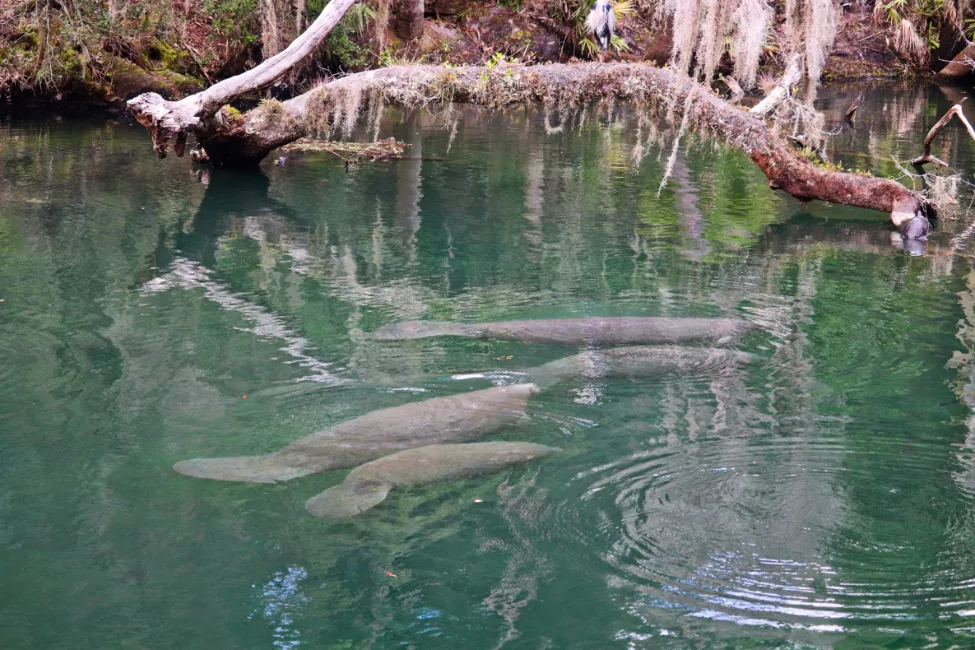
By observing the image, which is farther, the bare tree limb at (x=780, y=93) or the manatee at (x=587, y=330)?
the bare tree limb at (x=780, y=93)

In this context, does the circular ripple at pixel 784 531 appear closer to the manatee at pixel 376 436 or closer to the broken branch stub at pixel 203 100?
the manatee at pixel 376 436

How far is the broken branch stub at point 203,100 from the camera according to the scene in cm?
1191

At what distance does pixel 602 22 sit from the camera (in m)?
24.9

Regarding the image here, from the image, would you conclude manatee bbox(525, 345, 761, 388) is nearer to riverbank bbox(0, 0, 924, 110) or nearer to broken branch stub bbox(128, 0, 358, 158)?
broken branch stub bbox(128, 0, 358, 158)

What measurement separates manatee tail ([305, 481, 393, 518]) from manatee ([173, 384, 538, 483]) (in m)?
0.33

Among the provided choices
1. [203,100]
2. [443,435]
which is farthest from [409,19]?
[443,435]

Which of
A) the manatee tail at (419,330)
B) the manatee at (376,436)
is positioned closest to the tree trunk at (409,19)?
the manatee tail at (419,330)

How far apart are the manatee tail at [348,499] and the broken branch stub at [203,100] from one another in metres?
8.60

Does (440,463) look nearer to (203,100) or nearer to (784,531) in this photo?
(784,531)

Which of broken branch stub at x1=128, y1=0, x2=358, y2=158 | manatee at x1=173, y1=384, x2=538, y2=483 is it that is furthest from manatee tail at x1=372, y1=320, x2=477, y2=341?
broken branch stub at x1=128, y1=0, x2=358, y2=158

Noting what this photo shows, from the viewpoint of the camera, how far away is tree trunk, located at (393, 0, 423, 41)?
2391cm

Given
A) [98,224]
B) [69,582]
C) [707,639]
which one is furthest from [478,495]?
[98,224]

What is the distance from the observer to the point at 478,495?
4.84 metres

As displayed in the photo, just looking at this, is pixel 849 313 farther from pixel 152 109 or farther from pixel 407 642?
pixel 152 109
